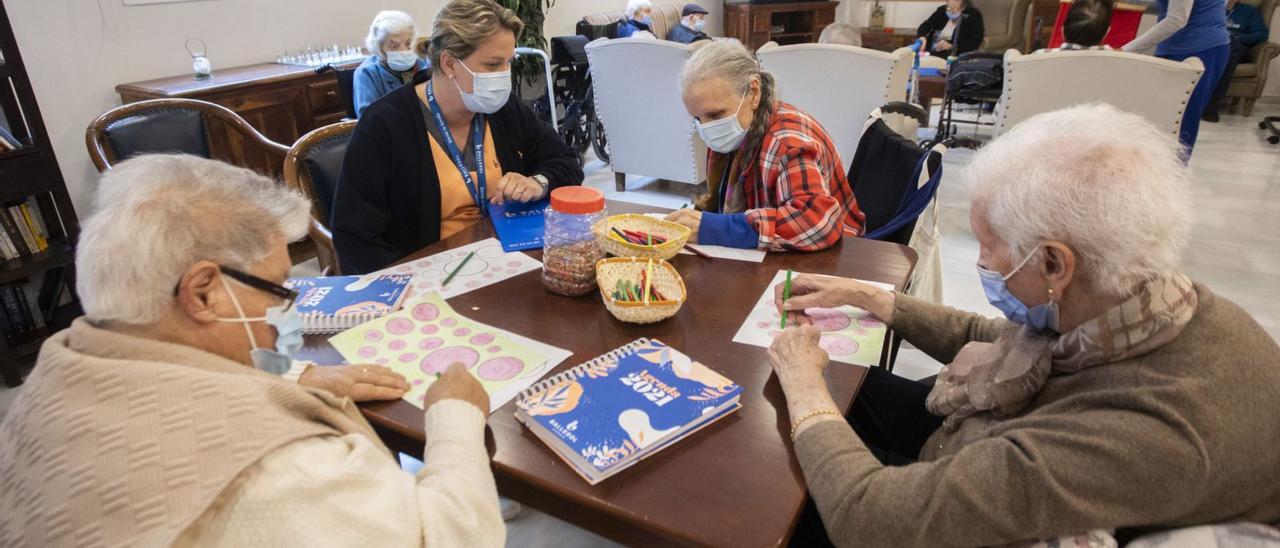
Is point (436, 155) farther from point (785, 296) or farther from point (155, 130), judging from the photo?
point (155, 130)

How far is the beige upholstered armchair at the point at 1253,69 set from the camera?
6223mm

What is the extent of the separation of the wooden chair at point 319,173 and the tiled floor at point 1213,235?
1043 millimetres

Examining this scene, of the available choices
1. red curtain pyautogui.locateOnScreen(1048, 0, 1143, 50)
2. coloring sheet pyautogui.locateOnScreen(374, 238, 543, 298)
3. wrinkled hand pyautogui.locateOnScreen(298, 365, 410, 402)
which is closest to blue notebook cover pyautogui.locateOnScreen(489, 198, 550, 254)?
coloring sheet pyautogui.locateOnScreen(374, 238, 543, 298)

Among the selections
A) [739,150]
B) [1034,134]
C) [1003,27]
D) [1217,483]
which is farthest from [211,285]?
[1003,27]

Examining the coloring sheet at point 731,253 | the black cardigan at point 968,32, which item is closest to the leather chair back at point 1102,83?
the coloring sheet at point 731,253

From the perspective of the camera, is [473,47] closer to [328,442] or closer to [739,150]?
[739,150]

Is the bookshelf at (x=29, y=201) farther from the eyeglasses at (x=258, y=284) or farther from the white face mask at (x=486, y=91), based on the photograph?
the eyeglasses at (x=258, y=284)

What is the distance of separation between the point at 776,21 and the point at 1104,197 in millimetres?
9004

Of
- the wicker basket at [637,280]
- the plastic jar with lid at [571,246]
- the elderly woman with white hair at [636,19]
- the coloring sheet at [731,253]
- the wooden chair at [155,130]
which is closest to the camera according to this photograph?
the wicker basket at [637,280]

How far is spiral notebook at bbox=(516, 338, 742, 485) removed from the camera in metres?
0.94

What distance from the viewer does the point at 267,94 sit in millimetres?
3506

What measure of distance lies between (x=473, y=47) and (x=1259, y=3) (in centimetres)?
805

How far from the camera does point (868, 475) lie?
0.92 metres

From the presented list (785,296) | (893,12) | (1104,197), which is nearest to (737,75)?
(785,296)
